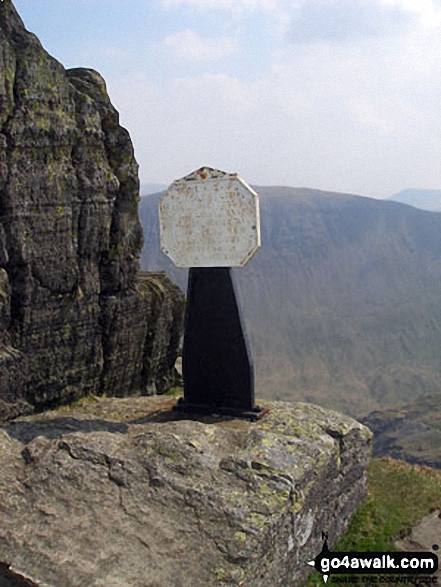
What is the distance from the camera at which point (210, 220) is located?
14102mm

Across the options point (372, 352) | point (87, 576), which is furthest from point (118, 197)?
point (372, 352)

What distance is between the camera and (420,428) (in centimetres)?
10044

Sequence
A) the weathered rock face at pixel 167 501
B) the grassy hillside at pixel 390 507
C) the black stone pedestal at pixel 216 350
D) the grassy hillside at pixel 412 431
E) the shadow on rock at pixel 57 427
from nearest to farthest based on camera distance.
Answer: the weathered rock face at pixel 167 501, the shadow on rock at pixel 57 427, the grassy hillside at pixel 390 507, the black stone pedestal at pixel 216 350, the grassy hillside at pixel 412 431

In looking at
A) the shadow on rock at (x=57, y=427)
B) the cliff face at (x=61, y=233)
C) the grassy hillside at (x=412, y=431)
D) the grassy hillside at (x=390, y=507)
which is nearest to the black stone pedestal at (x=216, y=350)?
the shadow on rock at (x=57, y=427)

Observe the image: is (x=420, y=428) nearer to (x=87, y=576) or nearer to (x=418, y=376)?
(x=418, y=376)

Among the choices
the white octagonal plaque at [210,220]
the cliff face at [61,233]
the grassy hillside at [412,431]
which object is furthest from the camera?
the grassy hillside at [412,431]

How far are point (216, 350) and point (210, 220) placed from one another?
11.1ft

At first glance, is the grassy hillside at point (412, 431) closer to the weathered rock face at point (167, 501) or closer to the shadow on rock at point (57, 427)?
the weathered rock face at point (167, 501)

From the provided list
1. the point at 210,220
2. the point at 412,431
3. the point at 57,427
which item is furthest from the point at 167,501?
the point at 412,431

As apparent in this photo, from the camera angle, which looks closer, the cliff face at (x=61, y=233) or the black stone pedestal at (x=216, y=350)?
the black stone pedestal at (x=216, y=350)

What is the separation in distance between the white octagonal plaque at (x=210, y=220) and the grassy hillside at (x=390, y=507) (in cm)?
702

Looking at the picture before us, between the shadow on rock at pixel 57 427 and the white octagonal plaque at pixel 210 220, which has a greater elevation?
the white octagonal plaque at pixel 210 220

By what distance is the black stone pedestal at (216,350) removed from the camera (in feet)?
48.4

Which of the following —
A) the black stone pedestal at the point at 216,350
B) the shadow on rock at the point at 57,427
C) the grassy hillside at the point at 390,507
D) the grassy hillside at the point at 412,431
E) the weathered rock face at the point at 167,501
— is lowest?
the grassy hillside at the point at 412,431
